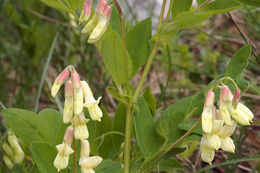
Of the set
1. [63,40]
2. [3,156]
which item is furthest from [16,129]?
[63,40]

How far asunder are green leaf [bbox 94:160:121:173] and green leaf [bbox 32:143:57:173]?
0.50 feet

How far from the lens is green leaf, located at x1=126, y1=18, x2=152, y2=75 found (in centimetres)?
141

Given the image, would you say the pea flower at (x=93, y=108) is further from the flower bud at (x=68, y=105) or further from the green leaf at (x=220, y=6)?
the green leaf at (x=220, y=6)

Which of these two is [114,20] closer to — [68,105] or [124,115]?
[124,115]

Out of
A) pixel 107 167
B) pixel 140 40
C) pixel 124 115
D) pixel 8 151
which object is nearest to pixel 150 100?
pixel 124 115

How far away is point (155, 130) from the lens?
4.74 feet

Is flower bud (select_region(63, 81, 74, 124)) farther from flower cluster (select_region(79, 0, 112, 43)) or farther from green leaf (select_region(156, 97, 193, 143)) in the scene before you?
green leaf (select_region(156, 97, 193, 143))

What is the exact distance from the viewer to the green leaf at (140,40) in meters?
1.41

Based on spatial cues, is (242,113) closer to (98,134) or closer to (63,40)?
(98,134)

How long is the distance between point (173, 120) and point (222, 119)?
1.10ft

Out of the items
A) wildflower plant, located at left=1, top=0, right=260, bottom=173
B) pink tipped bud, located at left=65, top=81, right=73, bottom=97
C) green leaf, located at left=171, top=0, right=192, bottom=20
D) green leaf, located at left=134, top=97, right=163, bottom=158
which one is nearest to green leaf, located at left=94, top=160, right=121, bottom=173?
wildflower plant, located at left=1, top=0, right=260, bottom=173

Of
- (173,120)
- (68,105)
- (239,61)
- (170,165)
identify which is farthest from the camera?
(170,165)

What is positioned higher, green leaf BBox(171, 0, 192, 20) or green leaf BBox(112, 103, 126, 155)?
green leaf BBox(171, 0, 192, 20)

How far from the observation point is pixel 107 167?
129 centimetres
